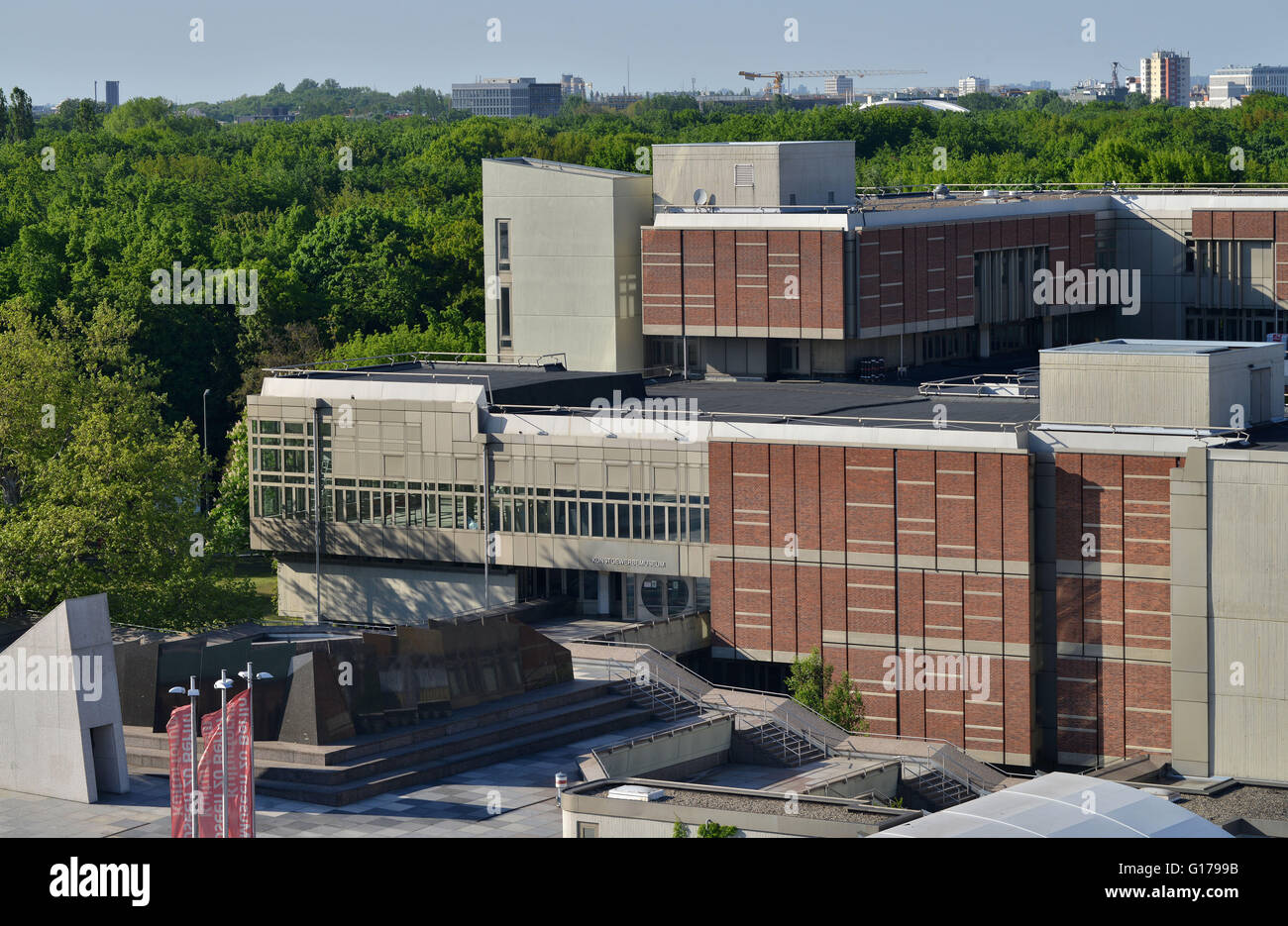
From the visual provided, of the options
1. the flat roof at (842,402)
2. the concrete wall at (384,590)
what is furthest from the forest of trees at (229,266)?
the flat roof at (842,402)

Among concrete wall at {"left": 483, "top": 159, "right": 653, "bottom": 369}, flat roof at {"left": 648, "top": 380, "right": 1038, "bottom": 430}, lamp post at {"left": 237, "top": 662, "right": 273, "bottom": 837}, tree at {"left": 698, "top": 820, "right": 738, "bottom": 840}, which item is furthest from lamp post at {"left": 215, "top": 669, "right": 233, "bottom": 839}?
concrete wall at {"left": 483, "top": 159, "right": 653, "bottom": 369}

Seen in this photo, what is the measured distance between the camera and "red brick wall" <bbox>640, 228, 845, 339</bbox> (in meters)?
76.7

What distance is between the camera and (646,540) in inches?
2512

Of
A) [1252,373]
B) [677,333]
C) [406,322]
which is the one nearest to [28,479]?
[677,333]

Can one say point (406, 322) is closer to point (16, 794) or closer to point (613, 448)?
point (613, 448)

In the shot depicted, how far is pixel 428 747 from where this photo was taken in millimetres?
49906

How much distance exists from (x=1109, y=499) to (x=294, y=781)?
76.6 ft

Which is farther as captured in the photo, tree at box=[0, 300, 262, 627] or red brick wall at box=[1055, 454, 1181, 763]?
tree at box=[0, 300, 262, 627]

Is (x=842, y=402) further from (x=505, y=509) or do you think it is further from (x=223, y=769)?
(x=223, y=769)

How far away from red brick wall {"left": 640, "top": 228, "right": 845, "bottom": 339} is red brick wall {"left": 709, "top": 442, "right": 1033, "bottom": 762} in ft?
55.5

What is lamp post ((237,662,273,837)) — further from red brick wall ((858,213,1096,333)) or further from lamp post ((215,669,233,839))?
red brick wall ((858,213,1096,333))

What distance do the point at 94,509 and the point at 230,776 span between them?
2458 cm

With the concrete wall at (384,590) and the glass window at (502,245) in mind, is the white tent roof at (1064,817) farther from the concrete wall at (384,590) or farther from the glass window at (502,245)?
the glass window at (502,245)

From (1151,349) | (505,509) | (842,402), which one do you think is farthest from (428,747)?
(842,402)
